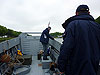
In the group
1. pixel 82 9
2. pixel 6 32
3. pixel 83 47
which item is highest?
pixel 6 32

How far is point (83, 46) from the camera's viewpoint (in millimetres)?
1265

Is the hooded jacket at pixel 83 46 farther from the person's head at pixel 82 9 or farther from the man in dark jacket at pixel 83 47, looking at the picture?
the person's head at pixel 82 9

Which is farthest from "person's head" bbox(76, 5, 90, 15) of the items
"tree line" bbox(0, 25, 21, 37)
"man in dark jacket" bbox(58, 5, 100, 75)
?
"tree line" bbox(0, 25, 21, 37)

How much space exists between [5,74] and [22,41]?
308cm

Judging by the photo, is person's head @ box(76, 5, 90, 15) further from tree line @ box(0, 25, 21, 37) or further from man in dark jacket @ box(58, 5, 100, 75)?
tree line @ box(0, 25, 21, 37)

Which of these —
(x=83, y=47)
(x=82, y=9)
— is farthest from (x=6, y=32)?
(x=83, y=47)

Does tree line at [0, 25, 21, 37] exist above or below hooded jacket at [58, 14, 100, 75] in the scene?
above

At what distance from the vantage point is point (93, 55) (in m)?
1.28

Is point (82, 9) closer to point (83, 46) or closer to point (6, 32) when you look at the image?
point (83, 46)

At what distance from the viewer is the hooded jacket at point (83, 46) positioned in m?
1.26

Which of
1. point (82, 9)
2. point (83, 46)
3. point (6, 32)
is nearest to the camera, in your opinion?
point (83, 46)

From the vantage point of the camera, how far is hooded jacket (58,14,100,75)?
1259mm

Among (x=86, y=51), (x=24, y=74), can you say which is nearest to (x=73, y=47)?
(x=86, y=51)

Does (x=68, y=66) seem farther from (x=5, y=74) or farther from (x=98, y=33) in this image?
(x=5, y=74)
